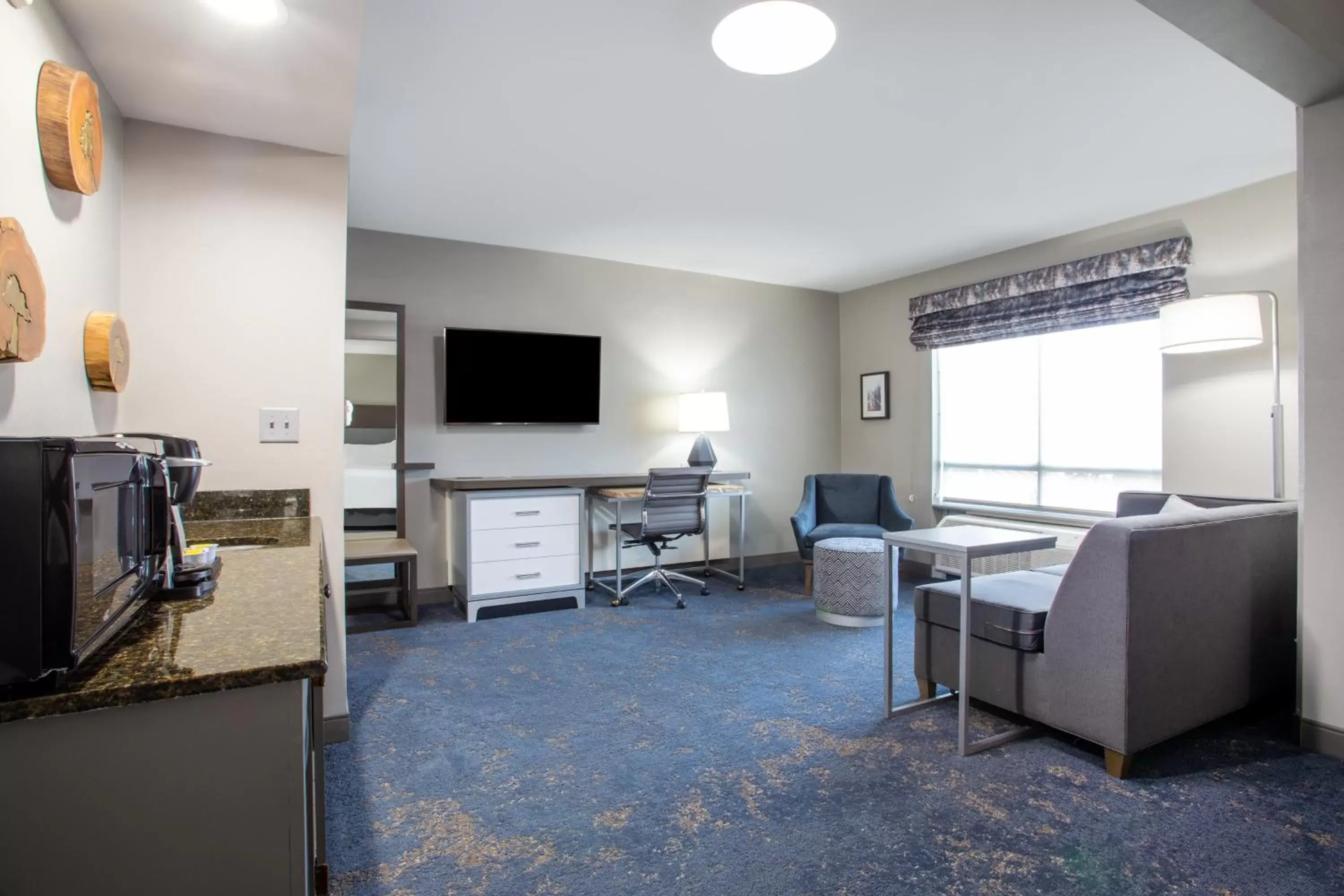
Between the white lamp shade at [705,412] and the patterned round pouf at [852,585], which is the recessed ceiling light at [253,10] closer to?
the patterned round pouf at [852,585]

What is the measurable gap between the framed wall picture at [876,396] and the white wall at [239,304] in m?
4.25

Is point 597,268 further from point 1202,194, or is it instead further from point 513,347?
point 1202,194

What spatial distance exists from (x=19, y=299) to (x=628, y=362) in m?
3.85

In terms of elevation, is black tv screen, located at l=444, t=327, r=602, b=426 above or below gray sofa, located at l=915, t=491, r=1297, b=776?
above

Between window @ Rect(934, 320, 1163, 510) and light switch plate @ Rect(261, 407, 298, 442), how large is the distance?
4.21 metres

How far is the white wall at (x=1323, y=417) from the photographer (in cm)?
218

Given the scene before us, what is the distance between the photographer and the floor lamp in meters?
2.99

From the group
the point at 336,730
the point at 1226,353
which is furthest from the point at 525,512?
the point at 1226,353

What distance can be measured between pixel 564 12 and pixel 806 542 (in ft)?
11.0

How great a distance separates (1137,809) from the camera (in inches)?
74.1

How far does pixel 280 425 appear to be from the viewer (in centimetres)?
218

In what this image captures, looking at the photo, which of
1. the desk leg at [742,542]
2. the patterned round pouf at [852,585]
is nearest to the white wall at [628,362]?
the desk leg at [742,542]

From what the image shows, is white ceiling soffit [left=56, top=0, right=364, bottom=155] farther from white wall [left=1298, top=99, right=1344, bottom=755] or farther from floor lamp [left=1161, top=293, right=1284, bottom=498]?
floor lamp [left=1161, top=293, right=1284, bottom=498]

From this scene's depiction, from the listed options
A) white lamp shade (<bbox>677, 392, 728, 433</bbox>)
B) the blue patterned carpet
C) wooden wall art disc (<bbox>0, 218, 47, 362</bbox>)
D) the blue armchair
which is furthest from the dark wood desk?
wooden wall art disc (<bbox>0, 218, 47, 362</bbox>)
